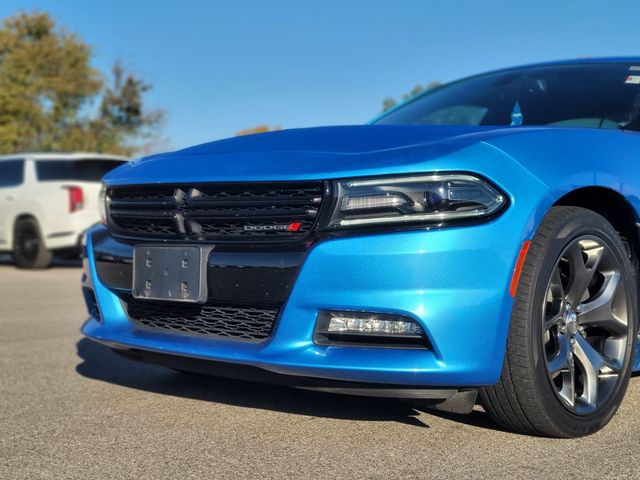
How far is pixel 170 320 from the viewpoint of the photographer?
3.21 meters

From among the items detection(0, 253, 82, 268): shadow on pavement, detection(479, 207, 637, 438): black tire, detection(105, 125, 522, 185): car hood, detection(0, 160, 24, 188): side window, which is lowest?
detection(0, 253, 82, 268): shadow on pavement

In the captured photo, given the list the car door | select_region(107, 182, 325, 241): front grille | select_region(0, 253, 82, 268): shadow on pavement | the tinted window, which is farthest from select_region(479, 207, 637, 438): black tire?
select_region(0, 253, 82, 268): shadow on pavement

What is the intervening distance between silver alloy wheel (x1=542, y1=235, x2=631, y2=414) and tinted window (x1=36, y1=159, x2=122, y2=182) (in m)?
Answer: 9.34

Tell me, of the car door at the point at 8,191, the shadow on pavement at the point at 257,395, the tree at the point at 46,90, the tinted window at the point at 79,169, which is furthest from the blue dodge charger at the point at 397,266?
the tree at the point at 46,90

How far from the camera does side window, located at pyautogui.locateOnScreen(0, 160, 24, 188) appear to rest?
12.1m

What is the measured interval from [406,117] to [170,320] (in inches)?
85.1

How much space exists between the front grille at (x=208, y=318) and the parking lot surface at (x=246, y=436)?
39cm

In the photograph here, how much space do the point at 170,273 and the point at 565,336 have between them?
1497 mm

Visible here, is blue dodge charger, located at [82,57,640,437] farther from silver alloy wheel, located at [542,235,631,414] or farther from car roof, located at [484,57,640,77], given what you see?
car roof, located at [484,57,640,77]

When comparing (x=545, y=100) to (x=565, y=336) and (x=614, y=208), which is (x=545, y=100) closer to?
(x=614, y=208)

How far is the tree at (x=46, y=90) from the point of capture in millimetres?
33906

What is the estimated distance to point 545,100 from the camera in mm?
4184

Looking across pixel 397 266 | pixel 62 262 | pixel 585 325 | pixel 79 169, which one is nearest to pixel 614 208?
pixel 585 325

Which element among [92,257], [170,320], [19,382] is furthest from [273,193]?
[19,382]
